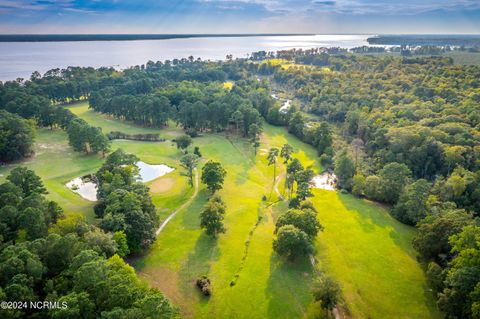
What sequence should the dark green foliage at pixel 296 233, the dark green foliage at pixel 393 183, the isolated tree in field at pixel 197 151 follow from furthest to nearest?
the isolated tree in field at pixel 197 151
the dark green foliage at pixel 393 183
the dark green foliage at pixel 296 233

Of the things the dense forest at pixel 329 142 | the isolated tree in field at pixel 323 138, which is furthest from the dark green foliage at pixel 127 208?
the isolated tree in field at pixel 323 138

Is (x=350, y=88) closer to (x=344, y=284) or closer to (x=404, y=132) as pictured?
(x=404, y=132)

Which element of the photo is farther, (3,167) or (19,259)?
(3,167)

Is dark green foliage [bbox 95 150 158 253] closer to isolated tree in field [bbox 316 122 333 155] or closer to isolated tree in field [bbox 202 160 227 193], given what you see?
isolated tree in field [bbox 202 160 227 193]

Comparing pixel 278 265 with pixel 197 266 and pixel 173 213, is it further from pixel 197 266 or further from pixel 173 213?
pixel 173 213

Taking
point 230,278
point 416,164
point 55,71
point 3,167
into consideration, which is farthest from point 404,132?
point 55,71

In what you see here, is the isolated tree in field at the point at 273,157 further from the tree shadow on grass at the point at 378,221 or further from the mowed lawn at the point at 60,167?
the mowed lawn at the point at 60,167
